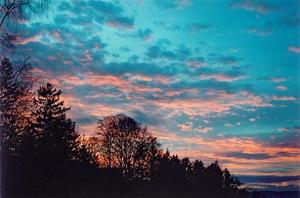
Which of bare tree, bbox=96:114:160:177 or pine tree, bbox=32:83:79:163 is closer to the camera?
pine tree, bbox=32:83:79:163

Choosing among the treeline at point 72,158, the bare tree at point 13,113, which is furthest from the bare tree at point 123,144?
the bare tree at point 13,113

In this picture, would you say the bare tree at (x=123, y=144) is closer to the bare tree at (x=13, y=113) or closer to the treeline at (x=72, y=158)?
the treeline at (x=72, y=158)

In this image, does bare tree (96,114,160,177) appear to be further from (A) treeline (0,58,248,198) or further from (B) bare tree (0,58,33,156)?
(B) bare tree (0,58,33,156)

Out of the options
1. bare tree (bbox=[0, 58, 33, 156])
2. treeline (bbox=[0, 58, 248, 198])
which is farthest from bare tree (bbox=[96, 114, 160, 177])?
bare tree (bbox=[0, 58, 33, 156])

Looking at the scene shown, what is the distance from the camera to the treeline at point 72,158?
31.6 m

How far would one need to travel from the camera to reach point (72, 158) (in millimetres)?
46281

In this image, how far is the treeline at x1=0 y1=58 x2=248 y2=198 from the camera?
1245 inches

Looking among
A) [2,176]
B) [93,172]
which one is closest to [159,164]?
[93,172]

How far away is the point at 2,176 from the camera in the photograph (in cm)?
2906

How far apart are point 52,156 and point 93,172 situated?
8222 mm

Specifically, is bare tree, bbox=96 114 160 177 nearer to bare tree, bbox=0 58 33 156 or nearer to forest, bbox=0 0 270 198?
forest, bbox=0 0 270 198

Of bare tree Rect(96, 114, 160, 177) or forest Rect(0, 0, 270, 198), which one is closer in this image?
forest Rect(0, 0, 270, 198)

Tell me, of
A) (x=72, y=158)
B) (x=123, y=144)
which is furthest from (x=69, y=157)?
(x=123, y=144)

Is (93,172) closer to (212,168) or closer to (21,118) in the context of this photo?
(21,118)
